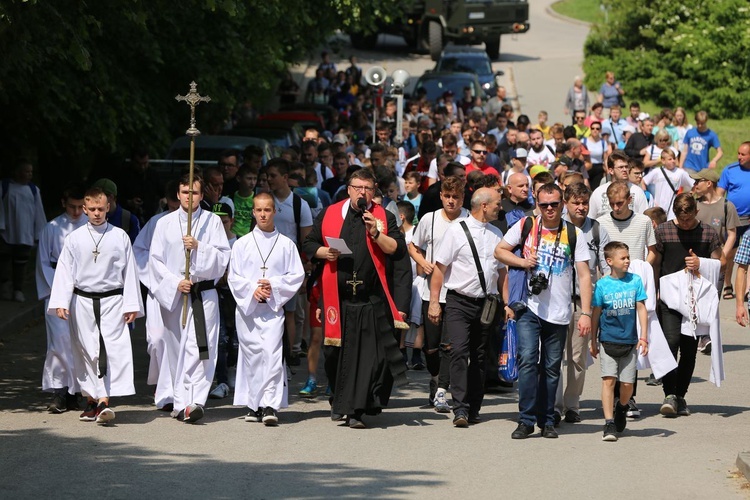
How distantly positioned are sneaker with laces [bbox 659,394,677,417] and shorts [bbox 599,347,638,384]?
100 centimetres

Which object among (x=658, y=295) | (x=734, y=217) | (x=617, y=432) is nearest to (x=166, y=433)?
(x=617, y=432)

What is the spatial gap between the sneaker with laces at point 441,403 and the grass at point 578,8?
50284 mm

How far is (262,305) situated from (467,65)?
89.9ft

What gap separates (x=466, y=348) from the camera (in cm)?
1049

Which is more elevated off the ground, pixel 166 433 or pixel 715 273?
pixel 715 273

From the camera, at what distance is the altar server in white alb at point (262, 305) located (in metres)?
10.5

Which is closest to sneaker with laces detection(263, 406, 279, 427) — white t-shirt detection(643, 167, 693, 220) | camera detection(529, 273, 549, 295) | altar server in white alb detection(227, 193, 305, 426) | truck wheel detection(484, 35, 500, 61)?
altar server in white alb detection(227, 193, 305, 426)

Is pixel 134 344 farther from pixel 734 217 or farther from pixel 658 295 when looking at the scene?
pixel 734 217

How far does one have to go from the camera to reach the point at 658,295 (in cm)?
1133

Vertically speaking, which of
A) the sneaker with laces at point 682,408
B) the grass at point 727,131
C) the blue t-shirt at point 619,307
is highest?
the grass at point 727,131

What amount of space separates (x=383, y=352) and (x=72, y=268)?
96.2 inches

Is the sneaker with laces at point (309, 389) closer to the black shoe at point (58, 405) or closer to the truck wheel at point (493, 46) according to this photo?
the black shoe at point (58, 405)

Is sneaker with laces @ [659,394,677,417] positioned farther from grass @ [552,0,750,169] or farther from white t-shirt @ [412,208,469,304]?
grass @ [552,0,750,169]

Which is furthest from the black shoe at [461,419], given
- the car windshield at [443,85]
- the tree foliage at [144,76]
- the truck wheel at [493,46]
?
the truck wheel at [493,46]
